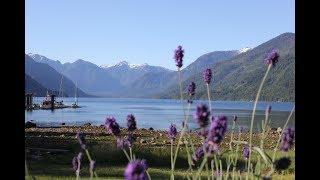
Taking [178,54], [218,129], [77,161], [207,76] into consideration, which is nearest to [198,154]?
[207,76]

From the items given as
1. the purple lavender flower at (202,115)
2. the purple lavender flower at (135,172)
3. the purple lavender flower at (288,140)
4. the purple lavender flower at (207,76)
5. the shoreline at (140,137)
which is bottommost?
the shoreline at (140,137)

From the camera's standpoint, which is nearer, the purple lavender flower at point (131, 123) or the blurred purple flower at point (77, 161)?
the purple lavender flower at point (131, 123)

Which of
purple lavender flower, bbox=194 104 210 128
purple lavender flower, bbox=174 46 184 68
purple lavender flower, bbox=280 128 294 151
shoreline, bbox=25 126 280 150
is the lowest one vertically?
shoreline, bbox=25 126 280 150

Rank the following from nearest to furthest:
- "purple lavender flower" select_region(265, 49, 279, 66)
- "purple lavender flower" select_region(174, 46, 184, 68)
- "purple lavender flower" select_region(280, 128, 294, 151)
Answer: "purple lavender flower" select_region(280, 128, 294, 151) < "purple lavender flower" select_region(265, 49, 279, 66) < "purple lavender flower" select_region(174, 46, 184, 68)

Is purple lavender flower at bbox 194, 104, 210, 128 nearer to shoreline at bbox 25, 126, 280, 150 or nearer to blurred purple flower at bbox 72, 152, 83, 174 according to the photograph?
blurred purple flower at bbox 72, 152, 83, 174

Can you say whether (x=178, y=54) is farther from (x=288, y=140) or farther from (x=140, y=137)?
(x=140, y=137)

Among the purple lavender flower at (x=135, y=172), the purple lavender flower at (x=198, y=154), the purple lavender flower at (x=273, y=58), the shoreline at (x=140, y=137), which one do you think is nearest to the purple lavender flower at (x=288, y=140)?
the purple lavender flower at (x=273, y=58)

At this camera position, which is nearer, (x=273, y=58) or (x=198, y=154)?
(x=273, y=58)

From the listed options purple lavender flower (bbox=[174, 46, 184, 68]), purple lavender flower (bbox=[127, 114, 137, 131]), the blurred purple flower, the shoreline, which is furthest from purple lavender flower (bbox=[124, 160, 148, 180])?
the shoreline

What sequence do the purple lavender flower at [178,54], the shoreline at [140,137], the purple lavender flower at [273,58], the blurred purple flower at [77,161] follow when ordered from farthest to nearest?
the shoreline at [140,137] → the purple lavender flower at [178,54] → the blurred purple flower at [77,161] → the purple lavender flower at [273,58]

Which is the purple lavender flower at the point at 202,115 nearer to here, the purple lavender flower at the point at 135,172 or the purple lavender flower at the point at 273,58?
the purple lavender flower at the point at 135,172
